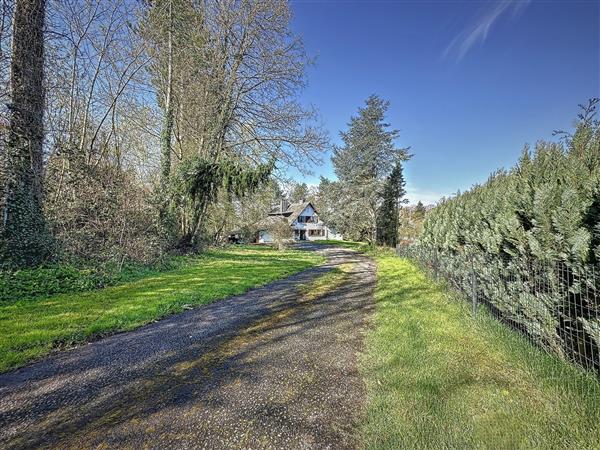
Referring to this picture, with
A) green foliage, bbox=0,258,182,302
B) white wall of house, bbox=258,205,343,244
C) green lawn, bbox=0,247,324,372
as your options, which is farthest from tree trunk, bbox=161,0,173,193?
white wall of house, bbox=258,205,343,244

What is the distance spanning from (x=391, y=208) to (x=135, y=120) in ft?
70.8

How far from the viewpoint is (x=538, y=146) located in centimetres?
573

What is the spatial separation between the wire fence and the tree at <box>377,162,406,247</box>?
70.0 ft

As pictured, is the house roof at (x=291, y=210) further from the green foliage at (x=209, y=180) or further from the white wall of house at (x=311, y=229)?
the green foliage at (x=209, y=180)

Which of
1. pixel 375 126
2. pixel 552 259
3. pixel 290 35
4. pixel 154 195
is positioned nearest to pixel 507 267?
pixel 552 259

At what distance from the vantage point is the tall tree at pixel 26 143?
7.52 meters

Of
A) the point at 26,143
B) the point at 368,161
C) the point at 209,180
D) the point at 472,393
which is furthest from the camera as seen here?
the point at 368,161

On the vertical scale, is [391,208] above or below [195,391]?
above

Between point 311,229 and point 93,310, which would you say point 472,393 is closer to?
point 93,310

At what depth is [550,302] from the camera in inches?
130

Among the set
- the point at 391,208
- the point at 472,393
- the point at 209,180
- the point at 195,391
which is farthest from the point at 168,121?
the point at 391,208

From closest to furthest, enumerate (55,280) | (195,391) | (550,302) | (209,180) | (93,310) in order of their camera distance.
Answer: (195,391) < (550,302) < (93,310) < (55,280) < (209,180)

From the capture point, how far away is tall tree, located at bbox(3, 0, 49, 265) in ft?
24.7

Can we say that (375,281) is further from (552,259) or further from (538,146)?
(552,259)
